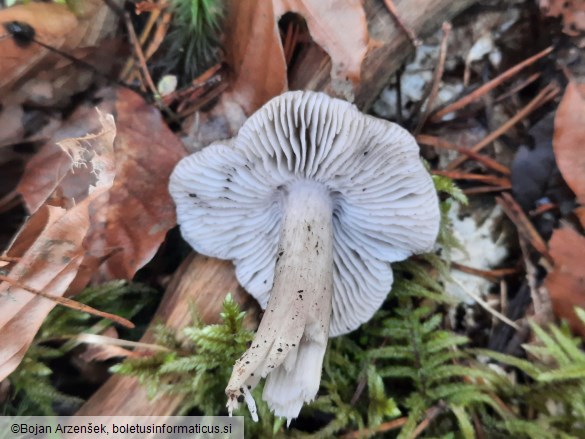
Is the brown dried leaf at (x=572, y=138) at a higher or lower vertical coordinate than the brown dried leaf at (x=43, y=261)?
lower

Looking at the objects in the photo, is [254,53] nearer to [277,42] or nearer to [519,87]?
[277,42]

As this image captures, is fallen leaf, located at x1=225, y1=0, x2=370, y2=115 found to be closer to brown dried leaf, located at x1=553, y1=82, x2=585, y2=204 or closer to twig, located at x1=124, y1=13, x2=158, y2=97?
twig, located at x1=124, y1=13, x2=158, y2=97

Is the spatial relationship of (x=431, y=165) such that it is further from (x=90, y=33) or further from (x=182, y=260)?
(x=90, y=33)

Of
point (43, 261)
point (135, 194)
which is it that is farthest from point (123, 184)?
point (43, 261)

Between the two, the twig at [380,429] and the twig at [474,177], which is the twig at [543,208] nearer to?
the twig at [474,177]

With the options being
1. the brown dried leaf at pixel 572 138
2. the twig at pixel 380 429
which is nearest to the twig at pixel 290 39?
the brown dried leaf at pixel 572 138

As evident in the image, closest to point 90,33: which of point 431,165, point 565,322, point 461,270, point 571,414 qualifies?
point 431,165
